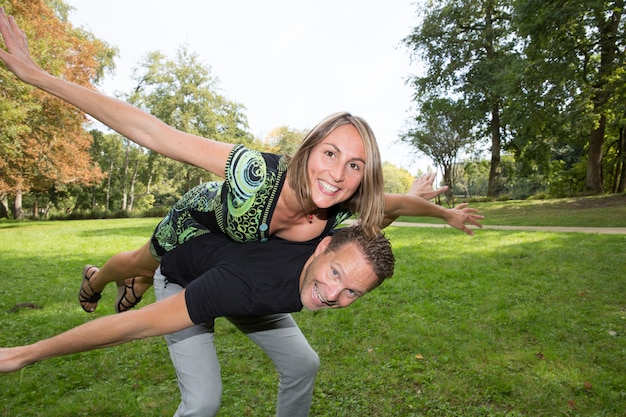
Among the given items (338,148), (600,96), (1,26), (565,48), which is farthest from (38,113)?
(600,96)

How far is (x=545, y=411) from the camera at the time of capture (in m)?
3.84

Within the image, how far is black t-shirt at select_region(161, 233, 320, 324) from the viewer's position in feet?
7.55

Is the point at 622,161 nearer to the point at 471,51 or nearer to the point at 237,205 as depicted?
the point at 471,51

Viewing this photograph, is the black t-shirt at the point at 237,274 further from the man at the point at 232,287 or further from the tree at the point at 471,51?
the tree at the point at 471,51

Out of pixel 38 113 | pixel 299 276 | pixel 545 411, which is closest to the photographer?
pixel 299 276

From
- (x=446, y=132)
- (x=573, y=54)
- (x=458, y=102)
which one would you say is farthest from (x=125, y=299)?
(x=458, y=102)

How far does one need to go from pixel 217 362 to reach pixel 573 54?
2353 centimetres

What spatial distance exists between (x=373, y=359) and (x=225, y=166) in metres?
3.34

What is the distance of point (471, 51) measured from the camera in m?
32.0

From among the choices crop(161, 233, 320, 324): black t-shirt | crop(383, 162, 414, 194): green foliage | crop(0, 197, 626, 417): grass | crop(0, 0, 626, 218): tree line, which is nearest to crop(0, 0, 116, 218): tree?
crop(0, 0, 626, 218): tree line

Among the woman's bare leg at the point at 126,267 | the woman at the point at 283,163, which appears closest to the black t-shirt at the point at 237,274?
the woman at the point at 283,163

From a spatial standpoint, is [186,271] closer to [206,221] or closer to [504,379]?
[206,221]

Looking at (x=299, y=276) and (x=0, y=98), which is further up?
(x=0, y=98)

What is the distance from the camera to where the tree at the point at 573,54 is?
18.5m
